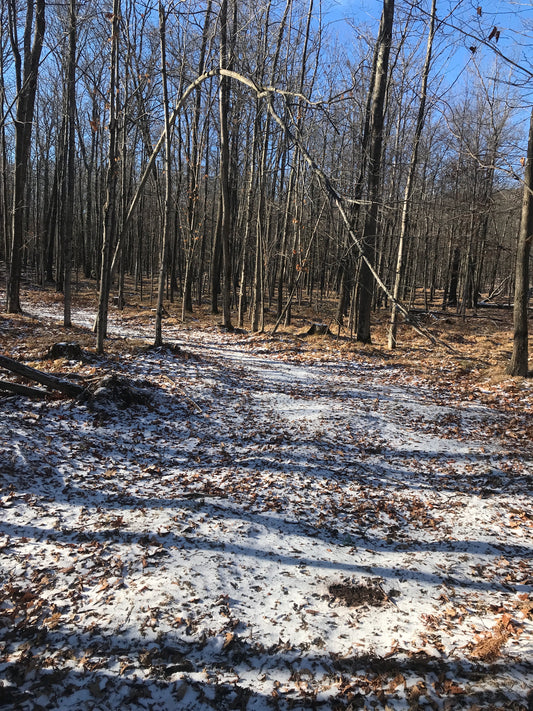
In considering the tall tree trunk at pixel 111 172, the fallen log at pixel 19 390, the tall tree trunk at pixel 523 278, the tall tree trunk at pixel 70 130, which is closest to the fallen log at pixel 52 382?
the fallen log at pixel 19 390

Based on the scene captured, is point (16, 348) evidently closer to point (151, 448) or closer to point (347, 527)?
point (151, 448)

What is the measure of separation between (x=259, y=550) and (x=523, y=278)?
8475 millimetres

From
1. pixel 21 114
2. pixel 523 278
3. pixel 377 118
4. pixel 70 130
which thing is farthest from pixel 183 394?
pixel 21 114

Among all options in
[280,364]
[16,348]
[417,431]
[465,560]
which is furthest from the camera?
[280,364]

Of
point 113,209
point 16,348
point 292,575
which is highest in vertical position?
point 113,209

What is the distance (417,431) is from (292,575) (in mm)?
4098

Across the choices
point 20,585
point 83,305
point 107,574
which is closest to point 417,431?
point 107,574

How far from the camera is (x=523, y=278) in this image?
29.8ft

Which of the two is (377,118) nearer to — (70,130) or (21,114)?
(70,130)

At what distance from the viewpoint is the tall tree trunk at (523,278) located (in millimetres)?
8852

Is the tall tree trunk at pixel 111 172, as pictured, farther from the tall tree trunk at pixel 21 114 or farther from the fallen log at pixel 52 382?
the tall tree trunk at pixel 21 114

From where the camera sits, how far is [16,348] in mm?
8469

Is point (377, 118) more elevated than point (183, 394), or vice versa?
point (377, 118)

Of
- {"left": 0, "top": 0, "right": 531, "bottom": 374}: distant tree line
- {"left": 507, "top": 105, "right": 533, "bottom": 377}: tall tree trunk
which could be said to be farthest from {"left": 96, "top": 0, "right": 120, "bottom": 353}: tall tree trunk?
{"left": 507, "top": 105, "right": 533, "bottom": 377}: tall tree trunk
